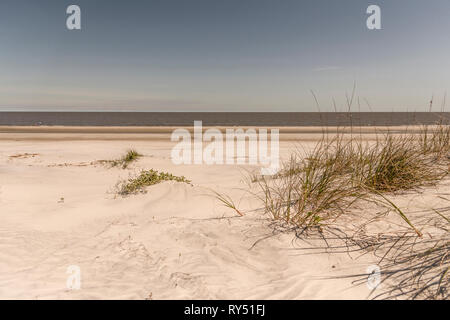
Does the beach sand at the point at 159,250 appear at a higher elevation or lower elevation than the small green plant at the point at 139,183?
lower

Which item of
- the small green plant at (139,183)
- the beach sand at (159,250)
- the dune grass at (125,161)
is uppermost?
the dune grass at (125,161)

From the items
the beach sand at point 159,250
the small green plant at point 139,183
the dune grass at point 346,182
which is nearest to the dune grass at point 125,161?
the small green plant at point 139,183

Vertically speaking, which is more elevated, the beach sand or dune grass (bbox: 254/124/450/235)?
dune grass (bbox: 254/124/450/235)

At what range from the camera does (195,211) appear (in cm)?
430

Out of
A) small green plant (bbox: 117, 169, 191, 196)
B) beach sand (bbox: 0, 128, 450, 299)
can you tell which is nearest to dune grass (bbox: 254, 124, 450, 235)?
beach sand (bbox: 0, 128, 450, 299)

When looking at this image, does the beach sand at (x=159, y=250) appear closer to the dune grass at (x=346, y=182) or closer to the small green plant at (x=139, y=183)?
the small green plant at (x=139, y=183)

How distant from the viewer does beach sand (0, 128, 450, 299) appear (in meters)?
2.47

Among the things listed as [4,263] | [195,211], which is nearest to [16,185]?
[4,263]

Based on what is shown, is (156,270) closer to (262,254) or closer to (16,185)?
(262,254)

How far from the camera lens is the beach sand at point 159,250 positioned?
247 centimetres

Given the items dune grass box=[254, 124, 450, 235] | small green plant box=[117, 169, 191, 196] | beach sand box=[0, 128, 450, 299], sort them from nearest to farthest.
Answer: beach sand box=[0, 128, 450, 299], dune grass box=[254, 124, 450, 235], small green plant box=[117, 169, 191, 196]

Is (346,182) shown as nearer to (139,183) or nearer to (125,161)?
(139,183)

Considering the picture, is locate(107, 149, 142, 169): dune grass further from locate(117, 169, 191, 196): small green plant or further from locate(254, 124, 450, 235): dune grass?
locate(254, 124, 450, 235): dune grass

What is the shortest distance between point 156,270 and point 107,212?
6.56 feet
